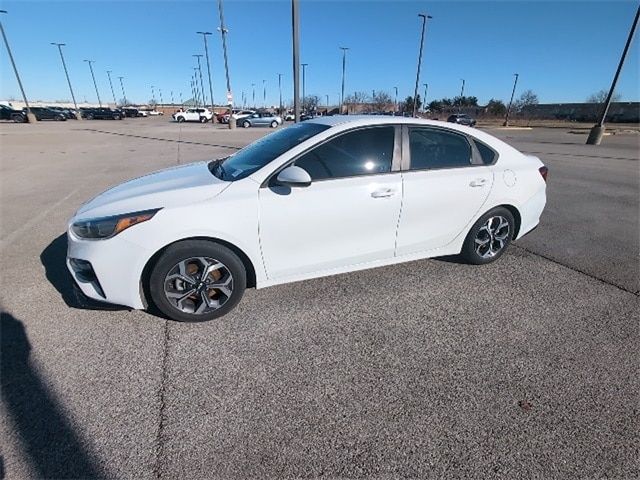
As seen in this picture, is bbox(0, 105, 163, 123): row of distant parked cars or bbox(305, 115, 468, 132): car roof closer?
bbox(305, 115, 468, 132): car roof

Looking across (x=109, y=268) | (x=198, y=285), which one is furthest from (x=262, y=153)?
(x=109, y=268)

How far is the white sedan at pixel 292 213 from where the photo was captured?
261 cm

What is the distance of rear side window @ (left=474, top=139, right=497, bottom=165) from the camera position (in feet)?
12.0

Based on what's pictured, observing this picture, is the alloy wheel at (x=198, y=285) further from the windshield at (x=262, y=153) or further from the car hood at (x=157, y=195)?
the windshield at (x=262, y=153)

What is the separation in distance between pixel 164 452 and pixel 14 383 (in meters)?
1.20

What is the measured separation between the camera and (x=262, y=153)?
3.28 m

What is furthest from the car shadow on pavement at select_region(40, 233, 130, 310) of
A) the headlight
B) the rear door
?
the rear door

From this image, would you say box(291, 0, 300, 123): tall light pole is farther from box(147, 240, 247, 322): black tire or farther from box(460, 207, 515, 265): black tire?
box(147, 240, 247, 322): black tire

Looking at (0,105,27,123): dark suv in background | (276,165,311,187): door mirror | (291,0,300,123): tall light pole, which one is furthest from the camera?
(0,105,27,123): dark suv in background

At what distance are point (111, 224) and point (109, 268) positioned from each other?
32cm

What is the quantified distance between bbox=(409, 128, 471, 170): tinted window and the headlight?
227 centimetres

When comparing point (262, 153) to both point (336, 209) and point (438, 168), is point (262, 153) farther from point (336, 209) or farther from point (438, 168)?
point (438, 168)

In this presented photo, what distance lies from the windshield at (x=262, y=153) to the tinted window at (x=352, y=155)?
0.65ft

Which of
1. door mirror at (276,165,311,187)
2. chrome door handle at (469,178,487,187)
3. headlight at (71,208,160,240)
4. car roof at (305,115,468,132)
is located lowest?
headlight at (71,208,160,240)
